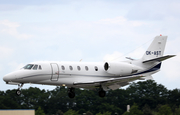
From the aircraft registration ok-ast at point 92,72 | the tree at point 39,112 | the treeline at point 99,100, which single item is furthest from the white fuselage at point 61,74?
the treeline at point 99,100

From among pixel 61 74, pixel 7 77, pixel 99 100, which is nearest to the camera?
pixel 7 77

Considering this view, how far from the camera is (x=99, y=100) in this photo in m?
89.9

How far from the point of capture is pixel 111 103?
91.2 metres

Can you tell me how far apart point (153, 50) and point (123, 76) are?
201 inches

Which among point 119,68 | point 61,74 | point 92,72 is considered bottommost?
point 61,74

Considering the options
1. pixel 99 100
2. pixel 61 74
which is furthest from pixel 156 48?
pixel 99 100

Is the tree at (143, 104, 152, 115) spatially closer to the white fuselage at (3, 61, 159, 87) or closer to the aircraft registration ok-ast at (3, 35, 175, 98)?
the aircraft registration ok-ast at (3, 35, 175, 98)

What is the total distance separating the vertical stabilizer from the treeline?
4208 cm

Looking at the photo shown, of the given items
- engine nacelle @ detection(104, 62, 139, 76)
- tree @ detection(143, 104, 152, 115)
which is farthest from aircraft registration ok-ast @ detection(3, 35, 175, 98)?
tree @ detection(143, 104, 152, 115)

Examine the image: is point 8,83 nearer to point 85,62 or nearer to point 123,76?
point 85,62

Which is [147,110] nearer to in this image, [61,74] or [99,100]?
[99,100]

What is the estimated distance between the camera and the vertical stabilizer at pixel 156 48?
138ft

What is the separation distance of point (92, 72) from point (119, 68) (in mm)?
2939

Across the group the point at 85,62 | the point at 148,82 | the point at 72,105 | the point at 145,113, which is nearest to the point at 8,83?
the point at 85,62
